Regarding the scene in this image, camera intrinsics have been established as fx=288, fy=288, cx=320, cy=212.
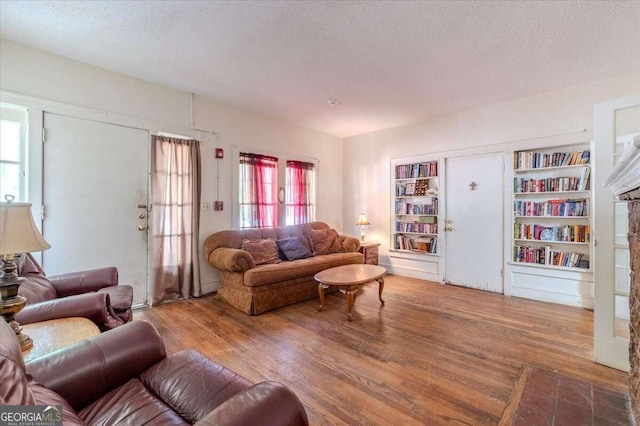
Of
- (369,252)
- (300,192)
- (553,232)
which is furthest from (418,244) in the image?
(300,192)

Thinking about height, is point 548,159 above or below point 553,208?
above

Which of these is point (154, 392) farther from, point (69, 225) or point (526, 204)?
point (526, 204)

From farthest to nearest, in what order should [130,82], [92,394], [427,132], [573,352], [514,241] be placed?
[427,132] → [514,241] → [130,82] → [573,352] → [92,394]

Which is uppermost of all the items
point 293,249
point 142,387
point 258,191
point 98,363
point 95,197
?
point 258,191

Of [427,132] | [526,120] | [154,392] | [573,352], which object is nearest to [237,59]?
[154,392]

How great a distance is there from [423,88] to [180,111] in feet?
9.93

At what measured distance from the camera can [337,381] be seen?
1958 millimetres

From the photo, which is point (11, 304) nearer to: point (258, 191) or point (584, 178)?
point (258, 191)

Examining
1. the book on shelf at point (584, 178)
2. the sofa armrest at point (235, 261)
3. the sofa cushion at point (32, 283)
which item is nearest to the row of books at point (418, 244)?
the book on shelf at point (584, 178)

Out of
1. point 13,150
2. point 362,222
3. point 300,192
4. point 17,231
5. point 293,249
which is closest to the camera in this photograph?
point 17,231

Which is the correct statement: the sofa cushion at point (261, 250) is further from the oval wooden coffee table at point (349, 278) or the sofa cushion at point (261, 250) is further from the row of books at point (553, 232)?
the row of books at point (553, 232)

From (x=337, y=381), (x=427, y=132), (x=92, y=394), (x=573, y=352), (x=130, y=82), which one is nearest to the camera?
(x=92, y=394)

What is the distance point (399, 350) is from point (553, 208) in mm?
2813

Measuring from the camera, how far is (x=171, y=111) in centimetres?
358
